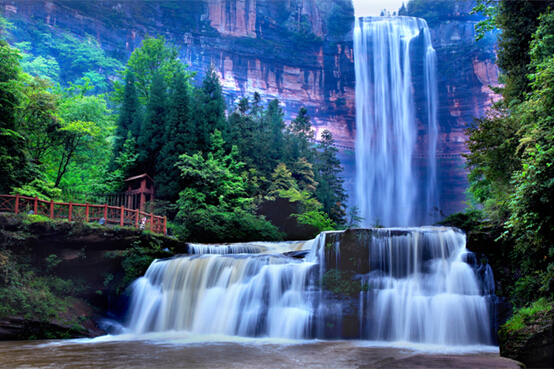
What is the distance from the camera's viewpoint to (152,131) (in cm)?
2414

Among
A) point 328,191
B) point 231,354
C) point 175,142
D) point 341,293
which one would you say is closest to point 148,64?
point 175,142

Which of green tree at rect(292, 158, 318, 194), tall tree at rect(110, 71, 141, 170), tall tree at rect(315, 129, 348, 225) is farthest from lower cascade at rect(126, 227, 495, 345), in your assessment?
tall tree at rect(315, 129, 348, 225)

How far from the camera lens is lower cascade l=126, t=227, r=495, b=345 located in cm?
1062

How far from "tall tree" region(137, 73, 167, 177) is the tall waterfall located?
1089 inches

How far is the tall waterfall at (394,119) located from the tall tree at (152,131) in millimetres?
27670

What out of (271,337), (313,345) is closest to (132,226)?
(271,337)

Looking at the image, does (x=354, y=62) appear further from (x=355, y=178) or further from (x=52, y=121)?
(x=52, y=121)

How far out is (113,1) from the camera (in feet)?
161

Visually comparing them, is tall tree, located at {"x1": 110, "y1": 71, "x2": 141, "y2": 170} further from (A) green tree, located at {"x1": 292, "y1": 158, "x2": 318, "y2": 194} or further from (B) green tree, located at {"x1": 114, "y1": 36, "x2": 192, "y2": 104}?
(A) green tree, located at {"x1": 292, "y1": 158, "x2": 318, "y2": 194}

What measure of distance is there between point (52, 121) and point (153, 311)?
10.7 m

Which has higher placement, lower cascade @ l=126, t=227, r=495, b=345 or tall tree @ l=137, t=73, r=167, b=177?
tall tree @ l=137, t=73, r=167, b=177

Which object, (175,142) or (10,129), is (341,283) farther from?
(175,142)

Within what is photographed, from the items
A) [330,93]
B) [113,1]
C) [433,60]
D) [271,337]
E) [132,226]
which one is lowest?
[271,337]

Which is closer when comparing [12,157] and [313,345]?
[313,345]
